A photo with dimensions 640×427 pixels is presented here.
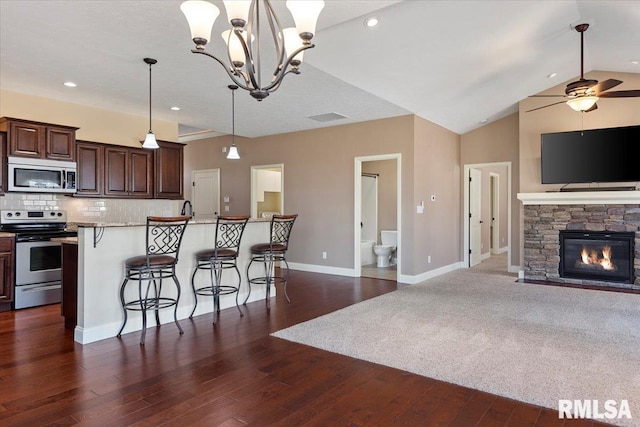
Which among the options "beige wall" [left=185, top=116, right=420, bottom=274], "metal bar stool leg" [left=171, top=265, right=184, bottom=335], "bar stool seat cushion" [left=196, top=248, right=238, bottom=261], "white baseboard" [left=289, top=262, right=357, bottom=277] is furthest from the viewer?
"white baseboard" [left=289, top=262, right=357, bottom=277]

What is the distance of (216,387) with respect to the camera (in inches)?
103

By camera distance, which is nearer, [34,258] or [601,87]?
[601,87]

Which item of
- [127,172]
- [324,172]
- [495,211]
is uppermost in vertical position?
[324,172]

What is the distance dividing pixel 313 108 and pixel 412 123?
1.59 m

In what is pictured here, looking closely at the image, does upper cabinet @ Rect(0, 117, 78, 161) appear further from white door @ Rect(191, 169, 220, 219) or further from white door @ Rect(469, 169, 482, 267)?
white door @ Rect(469, 169, 482, 267)

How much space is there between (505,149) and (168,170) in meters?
6.09

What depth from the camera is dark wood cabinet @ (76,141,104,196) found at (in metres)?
5.36

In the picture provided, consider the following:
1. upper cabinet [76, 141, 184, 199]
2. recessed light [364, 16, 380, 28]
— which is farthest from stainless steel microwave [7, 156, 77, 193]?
recessed light [364, 16, 380, 28]

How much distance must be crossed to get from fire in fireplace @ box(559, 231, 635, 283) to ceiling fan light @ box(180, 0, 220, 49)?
20.8 ft

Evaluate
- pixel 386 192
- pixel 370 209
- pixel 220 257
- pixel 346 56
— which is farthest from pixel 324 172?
pixel 220 257

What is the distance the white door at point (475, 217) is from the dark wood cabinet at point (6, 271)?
7.45 metres

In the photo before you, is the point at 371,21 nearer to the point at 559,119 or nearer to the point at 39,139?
the point at 39,139

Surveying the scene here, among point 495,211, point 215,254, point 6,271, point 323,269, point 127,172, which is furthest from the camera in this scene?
point 495,211

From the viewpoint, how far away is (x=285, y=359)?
3115mm
